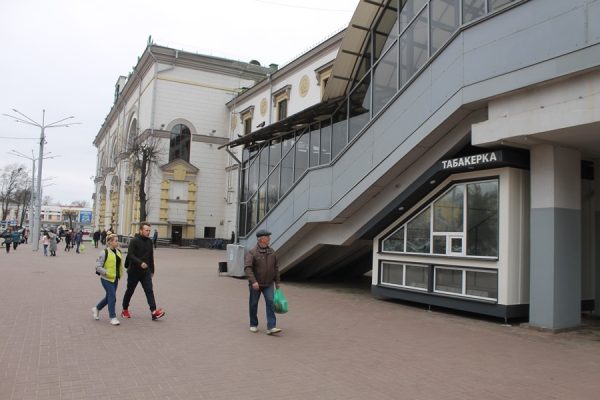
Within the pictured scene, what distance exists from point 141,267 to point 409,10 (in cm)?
781

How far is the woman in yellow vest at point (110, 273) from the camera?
8.38m

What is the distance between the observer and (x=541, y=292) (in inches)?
329

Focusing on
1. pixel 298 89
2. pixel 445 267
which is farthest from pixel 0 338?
pixel 298 89

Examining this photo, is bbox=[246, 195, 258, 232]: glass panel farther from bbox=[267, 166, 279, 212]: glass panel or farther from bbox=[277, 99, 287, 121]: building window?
bbox=[277, 99, 287, 121]: building window

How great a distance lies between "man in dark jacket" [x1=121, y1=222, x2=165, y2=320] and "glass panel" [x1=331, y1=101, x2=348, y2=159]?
19.6 ft

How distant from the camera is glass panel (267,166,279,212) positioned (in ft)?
52.3

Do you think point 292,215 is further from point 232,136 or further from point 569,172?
point 232,136

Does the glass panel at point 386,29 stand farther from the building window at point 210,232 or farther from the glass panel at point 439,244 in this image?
the building window at point 210,232

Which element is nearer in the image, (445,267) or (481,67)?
(481,67)

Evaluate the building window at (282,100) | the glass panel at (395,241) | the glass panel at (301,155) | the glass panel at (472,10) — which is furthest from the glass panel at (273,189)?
the building window at (282,100)

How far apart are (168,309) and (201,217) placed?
114 feet

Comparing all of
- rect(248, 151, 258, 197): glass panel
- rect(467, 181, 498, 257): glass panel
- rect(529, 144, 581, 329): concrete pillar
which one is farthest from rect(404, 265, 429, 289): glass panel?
rect(248, 151, 258, 197): glass panel

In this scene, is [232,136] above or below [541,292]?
above

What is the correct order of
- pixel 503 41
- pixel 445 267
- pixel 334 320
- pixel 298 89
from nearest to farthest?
1. pixel 503 41
2. pixel 334 320
3. pixel 445 267
4. pixel 298 89
